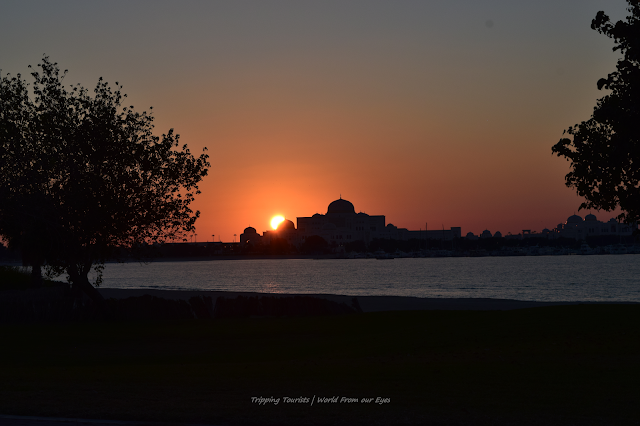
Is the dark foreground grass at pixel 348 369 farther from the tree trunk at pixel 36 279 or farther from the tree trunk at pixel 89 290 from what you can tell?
the tree trunk at pixel 36 279

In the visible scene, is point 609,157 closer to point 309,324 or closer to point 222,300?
point 309,324

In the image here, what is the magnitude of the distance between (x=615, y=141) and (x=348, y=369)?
9.79 meters

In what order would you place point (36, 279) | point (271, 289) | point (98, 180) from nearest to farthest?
1. point (98, 180)
2. point (36, 279)
3. point (271, 289)

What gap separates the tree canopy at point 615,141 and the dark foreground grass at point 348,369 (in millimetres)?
4304

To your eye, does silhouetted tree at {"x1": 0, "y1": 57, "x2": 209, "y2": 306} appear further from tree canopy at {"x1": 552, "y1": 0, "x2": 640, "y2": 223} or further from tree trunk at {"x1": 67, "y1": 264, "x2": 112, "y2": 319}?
tree canopy at {"x1": 552, "y1": 0, "x2": 640, "y2": 223}

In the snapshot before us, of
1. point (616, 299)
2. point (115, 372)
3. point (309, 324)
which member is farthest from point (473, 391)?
point (616, 299)

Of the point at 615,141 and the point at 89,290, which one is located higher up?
the point at 615,141

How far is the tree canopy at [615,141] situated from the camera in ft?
51.3

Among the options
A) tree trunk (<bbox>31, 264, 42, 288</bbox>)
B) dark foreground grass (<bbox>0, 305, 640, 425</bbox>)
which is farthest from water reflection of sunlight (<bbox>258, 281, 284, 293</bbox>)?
dark foreground grass (<bbox>0, 305, 640, 425</bbox>)

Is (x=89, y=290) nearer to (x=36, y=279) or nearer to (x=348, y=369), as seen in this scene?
(x=36, y=279)

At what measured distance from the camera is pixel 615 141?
17078mm

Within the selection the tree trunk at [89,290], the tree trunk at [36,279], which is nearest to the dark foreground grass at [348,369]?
the tree trunk at [89,290]

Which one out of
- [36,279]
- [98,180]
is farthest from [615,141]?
[36,279]

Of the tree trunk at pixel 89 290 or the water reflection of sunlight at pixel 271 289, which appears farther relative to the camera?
the water reflection of sunlight at pixel 271 289
